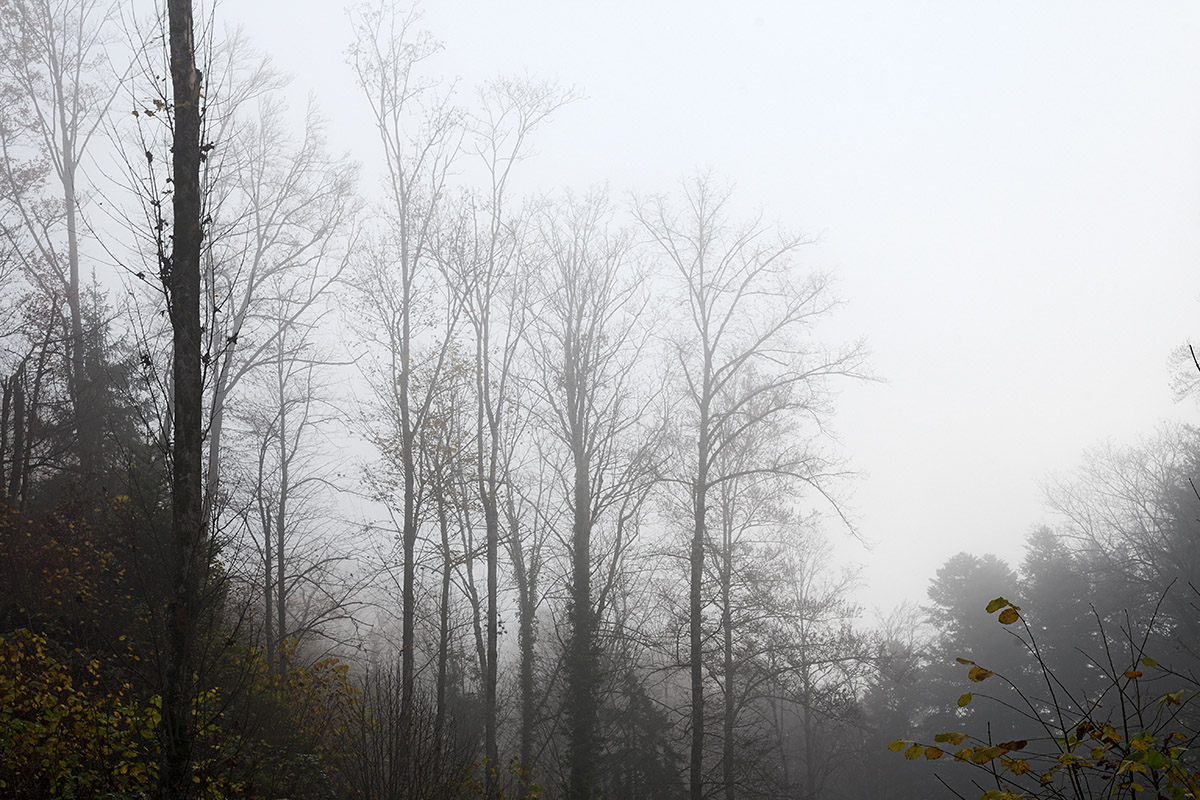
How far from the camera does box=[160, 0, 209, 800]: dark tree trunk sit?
440 centimetres

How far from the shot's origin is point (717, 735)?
42.9ft

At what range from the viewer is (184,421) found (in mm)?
4836

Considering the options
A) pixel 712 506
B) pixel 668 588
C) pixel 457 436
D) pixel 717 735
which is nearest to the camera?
pixel 717 735

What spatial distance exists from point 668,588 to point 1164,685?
14640 mm

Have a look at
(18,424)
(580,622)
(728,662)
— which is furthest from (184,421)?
(728,662)

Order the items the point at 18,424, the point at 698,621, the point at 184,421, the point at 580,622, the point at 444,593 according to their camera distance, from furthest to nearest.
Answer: the point at 444,593 → the point at 580,622 → the point at 698,621 → the point at 18,424 → the point at 184,421

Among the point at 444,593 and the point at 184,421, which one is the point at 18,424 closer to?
the point at 444,593

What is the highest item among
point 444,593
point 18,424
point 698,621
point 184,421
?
point 18,424

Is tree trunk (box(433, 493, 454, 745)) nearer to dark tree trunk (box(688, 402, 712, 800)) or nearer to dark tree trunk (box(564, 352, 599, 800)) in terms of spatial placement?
dark tree trunk (box(564, 352, 599, 800))

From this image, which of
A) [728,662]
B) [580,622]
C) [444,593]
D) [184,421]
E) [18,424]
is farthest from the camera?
[728,662]

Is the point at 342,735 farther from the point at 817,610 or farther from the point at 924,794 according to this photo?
the point at 924,794

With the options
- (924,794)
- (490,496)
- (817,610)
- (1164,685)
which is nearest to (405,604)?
(490,496)

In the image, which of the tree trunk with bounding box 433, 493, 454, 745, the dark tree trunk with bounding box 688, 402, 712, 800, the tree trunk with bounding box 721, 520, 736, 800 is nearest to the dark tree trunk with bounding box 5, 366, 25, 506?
the tree trunk with bounding box 433, 493, 454, 745

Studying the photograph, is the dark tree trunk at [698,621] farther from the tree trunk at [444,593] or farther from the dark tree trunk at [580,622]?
the tree trunk at [444,593]
